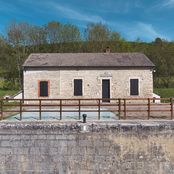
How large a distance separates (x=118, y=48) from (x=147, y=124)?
2912 cm

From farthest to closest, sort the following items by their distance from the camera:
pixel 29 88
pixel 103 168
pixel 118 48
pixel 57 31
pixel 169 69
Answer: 1. pixel 57 31
2. pixel 118 48
3. pixel 169 69
4. pixel 29 88
5. pixel 103 168

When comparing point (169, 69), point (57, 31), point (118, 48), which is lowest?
point (169, 69)

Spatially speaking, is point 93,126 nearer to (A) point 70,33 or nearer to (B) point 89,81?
(B) point 89,81

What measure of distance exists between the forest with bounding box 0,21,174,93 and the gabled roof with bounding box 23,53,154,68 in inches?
479

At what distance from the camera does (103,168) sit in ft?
29.6

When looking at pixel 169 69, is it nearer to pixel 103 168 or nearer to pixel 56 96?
pixel 56 96

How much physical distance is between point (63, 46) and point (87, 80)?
2064cm

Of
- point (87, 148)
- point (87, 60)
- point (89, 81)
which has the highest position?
point (87, 60)

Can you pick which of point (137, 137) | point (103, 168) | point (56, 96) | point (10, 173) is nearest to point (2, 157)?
point (10, 173)

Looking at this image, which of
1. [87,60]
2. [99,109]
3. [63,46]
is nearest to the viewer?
[99,109]

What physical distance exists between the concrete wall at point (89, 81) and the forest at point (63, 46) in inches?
530

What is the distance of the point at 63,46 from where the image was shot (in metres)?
39.0

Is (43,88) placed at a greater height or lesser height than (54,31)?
lesser

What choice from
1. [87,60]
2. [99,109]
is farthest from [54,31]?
[99,109]
